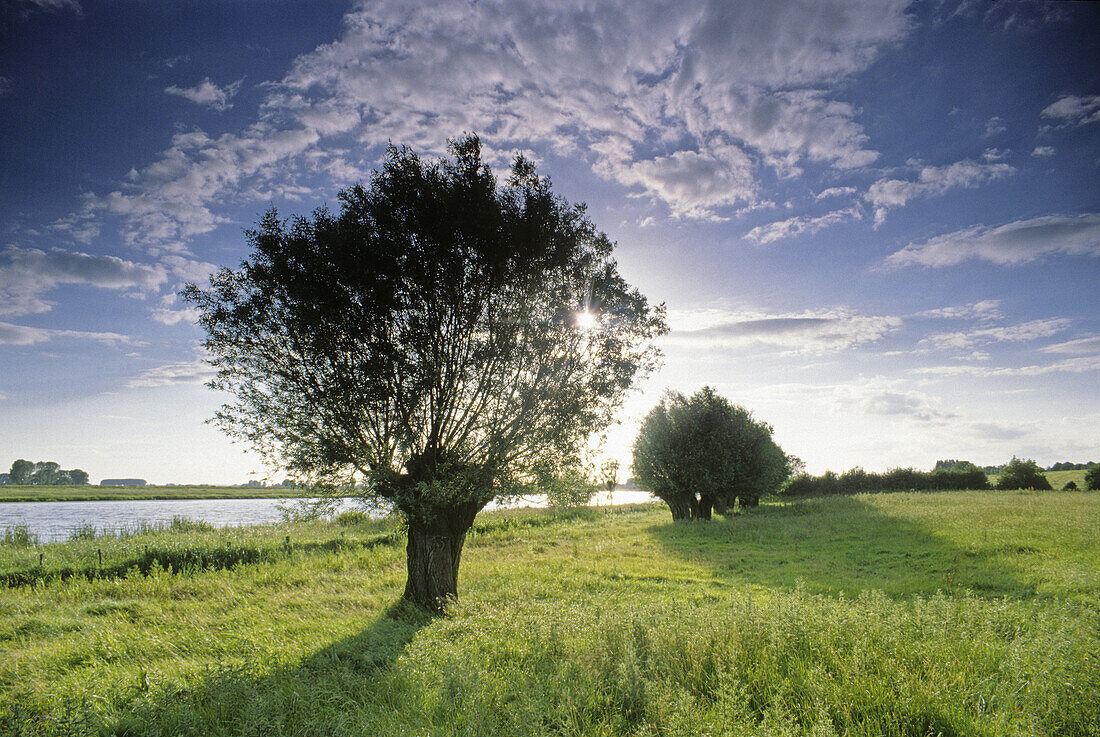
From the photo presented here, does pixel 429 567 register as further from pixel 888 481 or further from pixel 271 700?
pixel 888 481

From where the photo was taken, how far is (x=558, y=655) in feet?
26.6

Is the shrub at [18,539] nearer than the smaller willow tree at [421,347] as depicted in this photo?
No

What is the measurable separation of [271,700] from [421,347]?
839 centimetres

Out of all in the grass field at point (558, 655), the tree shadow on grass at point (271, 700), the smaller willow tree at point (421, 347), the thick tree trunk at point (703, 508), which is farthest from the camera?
the thick tree trunk at point (703, 508)

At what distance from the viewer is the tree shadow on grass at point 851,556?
53.5 ft

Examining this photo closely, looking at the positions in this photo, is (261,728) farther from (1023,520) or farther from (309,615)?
(1023,520)

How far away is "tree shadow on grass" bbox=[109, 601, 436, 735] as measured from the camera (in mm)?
6480

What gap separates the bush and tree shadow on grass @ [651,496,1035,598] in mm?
56706

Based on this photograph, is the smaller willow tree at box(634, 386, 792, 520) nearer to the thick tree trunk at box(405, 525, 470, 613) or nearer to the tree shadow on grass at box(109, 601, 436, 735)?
the thick tree trunk at box(405, 525, 470, 613)

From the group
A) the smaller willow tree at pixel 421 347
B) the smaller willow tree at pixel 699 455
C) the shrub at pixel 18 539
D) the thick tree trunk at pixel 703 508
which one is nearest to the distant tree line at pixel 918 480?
the smaller willow tree at pixel 699 455

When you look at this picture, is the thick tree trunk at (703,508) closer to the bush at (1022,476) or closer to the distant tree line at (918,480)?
the distant tree line at (918,480)

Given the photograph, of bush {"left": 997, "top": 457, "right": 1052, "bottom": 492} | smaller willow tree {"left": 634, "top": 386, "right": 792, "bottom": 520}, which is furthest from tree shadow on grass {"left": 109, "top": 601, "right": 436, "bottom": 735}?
bush {"left": 997, "top": 457, "right": 1052, "bottom": 492}

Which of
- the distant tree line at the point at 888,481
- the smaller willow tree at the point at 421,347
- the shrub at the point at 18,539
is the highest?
the smaller willow tree at the point at 421,347

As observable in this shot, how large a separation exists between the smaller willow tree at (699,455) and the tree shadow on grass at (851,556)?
619cm
